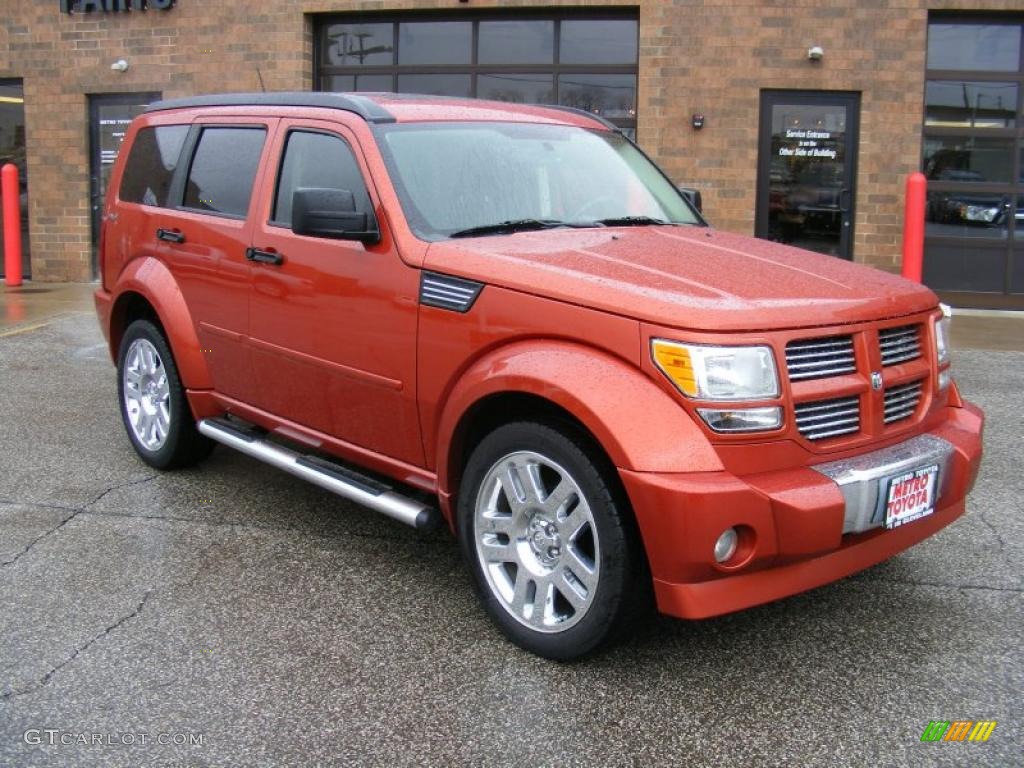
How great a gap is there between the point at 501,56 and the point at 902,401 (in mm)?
10601

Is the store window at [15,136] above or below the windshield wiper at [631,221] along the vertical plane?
above

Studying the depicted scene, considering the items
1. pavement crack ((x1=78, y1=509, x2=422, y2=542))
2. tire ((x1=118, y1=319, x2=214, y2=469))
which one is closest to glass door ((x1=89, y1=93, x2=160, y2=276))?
tire ((x1=118, y1=319, x2=214, y2=469))

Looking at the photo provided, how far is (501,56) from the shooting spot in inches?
516

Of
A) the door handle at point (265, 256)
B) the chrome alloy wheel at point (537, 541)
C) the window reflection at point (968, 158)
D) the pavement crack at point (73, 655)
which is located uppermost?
the window reflection at point (968, 158)

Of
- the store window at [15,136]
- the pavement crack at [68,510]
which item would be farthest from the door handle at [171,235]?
the store window at [15,136]

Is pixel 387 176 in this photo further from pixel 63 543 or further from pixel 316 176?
pixel 63 543

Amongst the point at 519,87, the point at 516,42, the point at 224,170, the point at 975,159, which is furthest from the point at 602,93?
the point at 224,170

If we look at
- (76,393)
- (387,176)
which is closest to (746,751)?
(387,176)

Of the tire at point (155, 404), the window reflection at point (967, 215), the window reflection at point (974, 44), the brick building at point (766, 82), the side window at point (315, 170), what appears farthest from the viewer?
the window reflection at point (967, 215)

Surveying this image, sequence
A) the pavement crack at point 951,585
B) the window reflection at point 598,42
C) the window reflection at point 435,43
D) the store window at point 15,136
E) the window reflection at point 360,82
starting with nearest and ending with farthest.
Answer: the pavement crack at point 951,585 < the window reflection at point 598,42 < the window reflection at point 435,43 < the window reflection at point 360,82 < the store window at point 15,136

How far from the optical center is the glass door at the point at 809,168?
12.4m

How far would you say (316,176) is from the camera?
441 centimetres

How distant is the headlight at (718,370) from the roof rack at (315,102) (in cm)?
180

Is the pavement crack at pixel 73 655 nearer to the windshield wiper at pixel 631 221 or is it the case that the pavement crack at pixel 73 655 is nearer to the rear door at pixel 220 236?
the rear door at pixel 220 236
